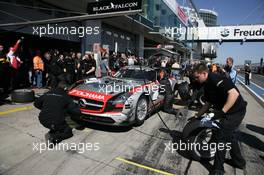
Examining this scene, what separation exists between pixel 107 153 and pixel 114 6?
13.1 ft

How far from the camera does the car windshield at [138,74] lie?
6652 mm

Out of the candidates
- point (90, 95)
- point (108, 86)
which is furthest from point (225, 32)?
point (90, 95)

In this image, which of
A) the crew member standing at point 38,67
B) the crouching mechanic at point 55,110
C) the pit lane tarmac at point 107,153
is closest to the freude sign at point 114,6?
the crouching mechanic at point 55,110

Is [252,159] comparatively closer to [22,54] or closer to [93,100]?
[93,100]

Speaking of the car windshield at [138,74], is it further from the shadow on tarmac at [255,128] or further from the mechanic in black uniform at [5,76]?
the mechanic in black uniform at [5,76]

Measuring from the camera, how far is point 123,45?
73.8 ft

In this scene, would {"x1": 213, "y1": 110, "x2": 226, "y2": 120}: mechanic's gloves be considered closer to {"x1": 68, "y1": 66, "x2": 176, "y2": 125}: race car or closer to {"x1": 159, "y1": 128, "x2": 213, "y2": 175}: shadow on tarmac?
{"x1": 159, "y1": 128, "x2": 213, "y2": 175}: shadow on tarmac

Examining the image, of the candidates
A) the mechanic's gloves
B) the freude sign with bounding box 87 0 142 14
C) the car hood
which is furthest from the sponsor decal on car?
the freude sign with bounding box 87 0 142 14

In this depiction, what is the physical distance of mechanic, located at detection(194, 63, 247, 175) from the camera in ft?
11.3

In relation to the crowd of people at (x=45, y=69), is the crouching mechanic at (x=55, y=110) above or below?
below

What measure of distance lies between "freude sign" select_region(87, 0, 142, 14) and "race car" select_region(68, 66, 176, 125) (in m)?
1.93

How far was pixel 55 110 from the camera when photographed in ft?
13.7

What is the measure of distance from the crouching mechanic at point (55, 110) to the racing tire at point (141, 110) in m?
1.57

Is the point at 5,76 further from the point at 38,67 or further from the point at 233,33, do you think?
the point at 233,33
